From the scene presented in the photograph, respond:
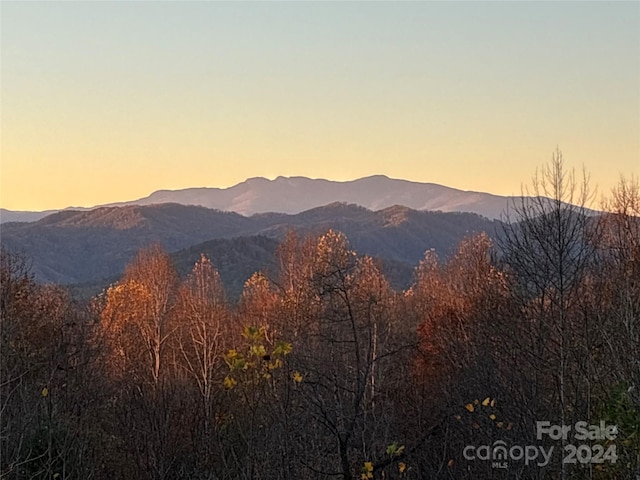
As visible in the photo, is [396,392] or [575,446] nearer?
[575,446]

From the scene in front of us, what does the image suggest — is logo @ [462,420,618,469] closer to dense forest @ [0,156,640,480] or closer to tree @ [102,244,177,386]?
dense forest @ [0,156,640,480]

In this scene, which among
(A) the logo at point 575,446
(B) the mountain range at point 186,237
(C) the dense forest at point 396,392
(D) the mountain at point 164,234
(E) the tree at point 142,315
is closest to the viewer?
(C) the dense forest at point 396,392

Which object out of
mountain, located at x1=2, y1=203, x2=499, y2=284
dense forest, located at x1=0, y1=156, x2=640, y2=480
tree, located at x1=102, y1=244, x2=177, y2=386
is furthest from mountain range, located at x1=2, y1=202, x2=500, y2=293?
dense forest, located at x1=0, y1=156, x2=640, y2=480

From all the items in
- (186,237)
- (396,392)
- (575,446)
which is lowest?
(396,392)

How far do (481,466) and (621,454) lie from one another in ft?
8.20

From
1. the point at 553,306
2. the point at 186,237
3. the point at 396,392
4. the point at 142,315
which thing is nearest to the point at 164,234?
the point at 186,237

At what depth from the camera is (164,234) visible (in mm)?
162625

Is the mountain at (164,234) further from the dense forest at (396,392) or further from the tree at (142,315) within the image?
the dense forest at (396,392)

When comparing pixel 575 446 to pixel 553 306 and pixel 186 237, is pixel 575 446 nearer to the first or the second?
pixel 553 306

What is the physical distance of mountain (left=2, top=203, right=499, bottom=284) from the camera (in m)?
132

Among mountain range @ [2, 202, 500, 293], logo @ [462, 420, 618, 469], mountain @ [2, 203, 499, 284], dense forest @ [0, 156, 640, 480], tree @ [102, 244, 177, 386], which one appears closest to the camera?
dense forest @ [0, 156, 640, 480]

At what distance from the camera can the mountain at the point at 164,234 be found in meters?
132

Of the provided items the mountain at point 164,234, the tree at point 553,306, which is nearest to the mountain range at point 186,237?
the mountain at point 164,234

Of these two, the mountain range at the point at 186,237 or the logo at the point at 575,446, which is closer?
the logo at the point at 575,446
